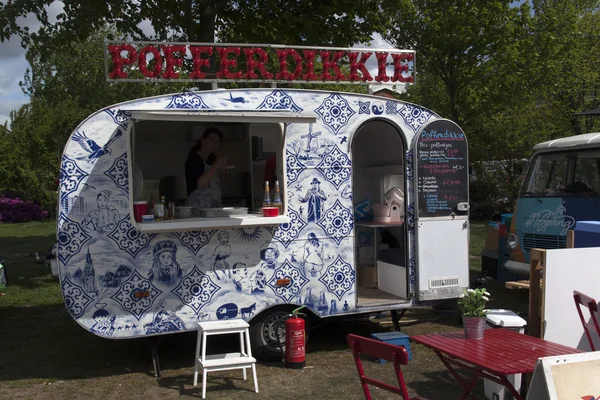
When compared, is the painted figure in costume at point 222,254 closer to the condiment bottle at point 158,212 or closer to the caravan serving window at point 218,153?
the condiment bottle at point 158,212

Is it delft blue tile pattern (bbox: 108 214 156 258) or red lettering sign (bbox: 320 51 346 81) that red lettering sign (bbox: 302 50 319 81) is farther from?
delft blue tile pattern (bbox: 108 214 156 258)

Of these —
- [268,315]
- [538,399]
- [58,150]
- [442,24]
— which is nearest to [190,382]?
[268,315]

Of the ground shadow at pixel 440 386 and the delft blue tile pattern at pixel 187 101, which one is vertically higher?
the delft blue tile pattern at pixel 187 101

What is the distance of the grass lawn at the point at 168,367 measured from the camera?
594 centimetres

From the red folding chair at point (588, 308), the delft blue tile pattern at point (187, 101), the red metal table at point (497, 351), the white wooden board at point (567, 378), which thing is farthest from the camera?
the delft blue tile pattern at point (187, 101)

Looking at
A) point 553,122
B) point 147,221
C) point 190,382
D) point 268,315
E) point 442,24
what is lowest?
point 190,382

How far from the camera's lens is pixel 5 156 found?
88.8 ft

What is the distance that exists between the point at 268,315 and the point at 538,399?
364 cm

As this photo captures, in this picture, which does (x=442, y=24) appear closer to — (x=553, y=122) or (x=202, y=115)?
(x=553, y=122)

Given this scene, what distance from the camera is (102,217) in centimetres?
607

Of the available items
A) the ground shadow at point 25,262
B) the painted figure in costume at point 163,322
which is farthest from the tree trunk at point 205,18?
the painted figure in costume at point 163,322

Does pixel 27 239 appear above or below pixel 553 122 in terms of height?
below

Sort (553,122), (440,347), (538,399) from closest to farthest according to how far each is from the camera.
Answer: (538,399)
(440,347)
(553,122)

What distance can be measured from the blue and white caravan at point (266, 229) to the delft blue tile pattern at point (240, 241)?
1 cm
